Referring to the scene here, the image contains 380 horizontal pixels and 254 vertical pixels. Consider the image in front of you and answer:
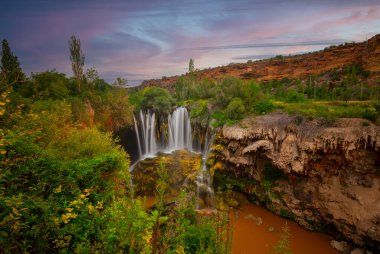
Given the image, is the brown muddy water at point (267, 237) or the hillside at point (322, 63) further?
the hillside at point (322, 63)

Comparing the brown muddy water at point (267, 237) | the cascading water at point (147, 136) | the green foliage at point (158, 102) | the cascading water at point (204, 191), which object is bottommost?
the brown muddy water at point (267, 237)

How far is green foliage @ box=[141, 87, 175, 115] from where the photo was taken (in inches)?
981

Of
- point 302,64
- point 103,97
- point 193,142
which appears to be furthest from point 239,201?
point 302,64

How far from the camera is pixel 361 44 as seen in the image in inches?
2148

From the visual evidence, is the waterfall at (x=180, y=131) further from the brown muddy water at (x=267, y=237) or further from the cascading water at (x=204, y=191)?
the brown muddy water at (x=267, y=237)

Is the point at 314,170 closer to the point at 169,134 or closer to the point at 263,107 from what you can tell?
the point at 263,107

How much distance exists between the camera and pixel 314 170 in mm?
12203

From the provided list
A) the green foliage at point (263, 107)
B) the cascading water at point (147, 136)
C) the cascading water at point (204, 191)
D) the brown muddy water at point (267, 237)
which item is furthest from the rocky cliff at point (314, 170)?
the cascading water at point (147, 136)

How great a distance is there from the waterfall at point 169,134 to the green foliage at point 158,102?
1511 mm

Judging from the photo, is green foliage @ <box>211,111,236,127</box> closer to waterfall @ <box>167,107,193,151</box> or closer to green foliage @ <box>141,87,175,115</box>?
waterfall @ <box>167,107,193,151</box>

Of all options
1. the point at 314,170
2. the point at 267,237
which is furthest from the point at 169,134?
the point at 314,170

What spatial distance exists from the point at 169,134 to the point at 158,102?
446cm

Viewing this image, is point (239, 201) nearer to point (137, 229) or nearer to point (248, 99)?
point (248, 99)

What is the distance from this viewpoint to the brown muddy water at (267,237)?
11.0 meters
